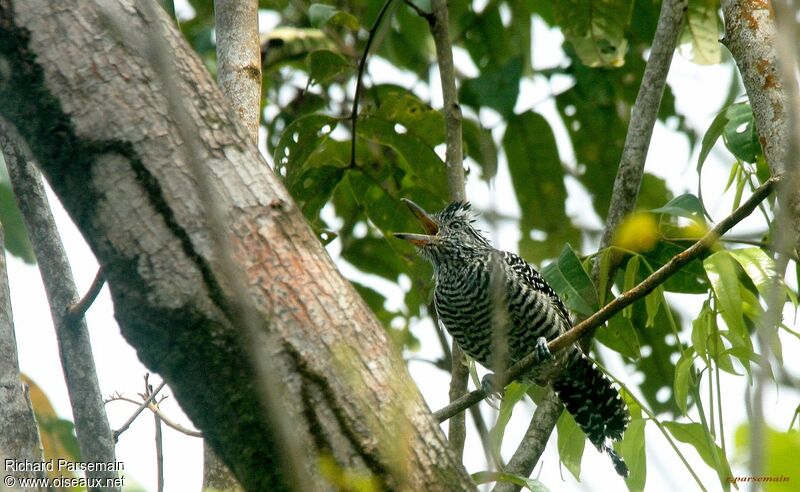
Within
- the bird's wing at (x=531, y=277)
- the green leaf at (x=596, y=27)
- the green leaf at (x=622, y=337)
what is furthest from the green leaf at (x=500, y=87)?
the green leaf at (x=622, y=337)

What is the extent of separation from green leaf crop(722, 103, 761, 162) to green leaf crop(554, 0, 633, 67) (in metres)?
1.60

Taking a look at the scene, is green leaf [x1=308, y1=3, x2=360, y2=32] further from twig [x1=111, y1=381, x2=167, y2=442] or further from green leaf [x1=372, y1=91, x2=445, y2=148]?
twig [x1=111, y1=381, x2=167, y2=442]

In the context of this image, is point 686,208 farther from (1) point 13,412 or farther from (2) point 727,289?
(1) point 13,412

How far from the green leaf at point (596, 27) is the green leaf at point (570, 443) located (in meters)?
2.07

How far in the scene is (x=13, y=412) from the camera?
276 centimetres

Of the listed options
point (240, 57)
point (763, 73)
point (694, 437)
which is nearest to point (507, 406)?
point (694, 437)

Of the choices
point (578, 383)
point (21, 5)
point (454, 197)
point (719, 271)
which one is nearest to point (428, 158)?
point (454, 197)

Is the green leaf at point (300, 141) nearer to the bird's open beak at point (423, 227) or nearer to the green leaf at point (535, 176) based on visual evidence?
the bird's open beak at point (423, 227)

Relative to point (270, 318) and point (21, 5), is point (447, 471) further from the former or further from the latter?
point (21, 5)

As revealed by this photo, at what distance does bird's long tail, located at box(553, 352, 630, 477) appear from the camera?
16.1 ft

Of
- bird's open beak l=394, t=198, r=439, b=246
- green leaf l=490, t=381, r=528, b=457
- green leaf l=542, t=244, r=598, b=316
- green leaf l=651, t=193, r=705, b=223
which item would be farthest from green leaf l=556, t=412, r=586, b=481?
bird's open beak l=394, t=198, r=439, b=246

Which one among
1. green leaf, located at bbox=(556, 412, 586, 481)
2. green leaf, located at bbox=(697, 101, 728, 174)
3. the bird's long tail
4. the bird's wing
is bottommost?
green leaf, located at bbox=(556, 412, 586, 481)

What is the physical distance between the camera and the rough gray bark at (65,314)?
2.77 meters

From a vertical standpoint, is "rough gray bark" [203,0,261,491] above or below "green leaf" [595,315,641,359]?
above
